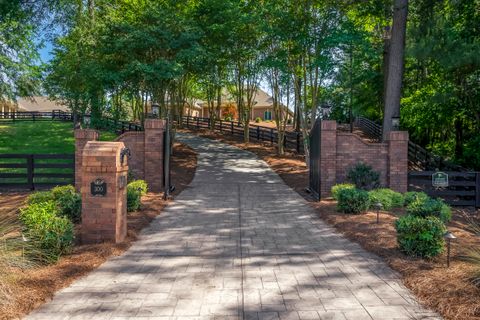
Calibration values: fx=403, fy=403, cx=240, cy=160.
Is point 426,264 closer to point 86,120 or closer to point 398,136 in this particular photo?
point 398,136

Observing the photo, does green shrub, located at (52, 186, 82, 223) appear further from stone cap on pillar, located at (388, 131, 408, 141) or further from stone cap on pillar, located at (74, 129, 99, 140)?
stone cap on pillar, located at (388, 131, 408, 141)

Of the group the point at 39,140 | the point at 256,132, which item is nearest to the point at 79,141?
the point at 39,140

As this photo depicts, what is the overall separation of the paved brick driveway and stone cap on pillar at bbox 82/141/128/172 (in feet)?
4.72

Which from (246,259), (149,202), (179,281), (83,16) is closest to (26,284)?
(179,281)

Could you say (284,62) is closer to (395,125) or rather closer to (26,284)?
(395,125)

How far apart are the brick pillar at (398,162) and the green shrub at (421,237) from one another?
21.5ft

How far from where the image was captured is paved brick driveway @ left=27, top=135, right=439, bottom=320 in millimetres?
4184

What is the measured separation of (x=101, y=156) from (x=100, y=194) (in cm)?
62

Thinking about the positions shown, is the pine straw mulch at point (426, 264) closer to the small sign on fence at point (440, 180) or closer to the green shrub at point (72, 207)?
the small sign on fence at point (440, 180)

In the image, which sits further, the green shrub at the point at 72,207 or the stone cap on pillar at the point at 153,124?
the stone cap on pillar at the point at 153,124

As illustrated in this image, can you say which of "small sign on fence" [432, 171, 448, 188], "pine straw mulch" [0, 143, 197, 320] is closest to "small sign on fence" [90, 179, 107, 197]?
"pine straw mulch" [0, 143, 197, 320]

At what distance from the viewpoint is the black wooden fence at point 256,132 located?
2439cm

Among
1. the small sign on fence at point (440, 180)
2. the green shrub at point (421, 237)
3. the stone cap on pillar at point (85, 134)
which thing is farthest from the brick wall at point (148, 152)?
the green shrub at point (421, 237)

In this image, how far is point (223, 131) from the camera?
3309 centimetres
